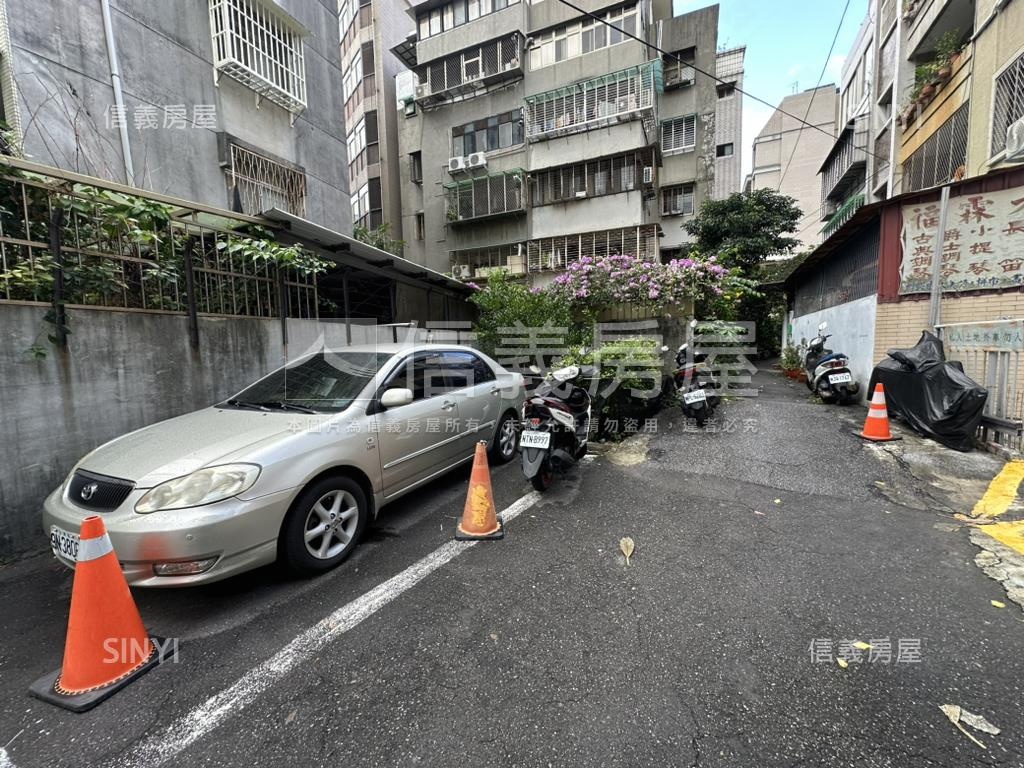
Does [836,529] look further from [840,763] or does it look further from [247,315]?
[247,315]

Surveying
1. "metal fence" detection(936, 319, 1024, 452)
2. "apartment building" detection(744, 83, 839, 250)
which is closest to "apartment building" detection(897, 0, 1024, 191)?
"metal fence" detection(936, 319, 1024, 452)

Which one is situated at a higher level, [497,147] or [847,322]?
[497,147]

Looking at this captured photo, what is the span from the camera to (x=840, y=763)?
4.94 ft

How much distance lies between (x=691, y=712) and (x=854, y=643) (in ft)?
3.15

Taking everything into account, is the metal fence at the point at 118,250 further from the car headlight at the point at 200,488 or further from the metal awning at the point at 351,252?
the car headlight at the point at 200,488

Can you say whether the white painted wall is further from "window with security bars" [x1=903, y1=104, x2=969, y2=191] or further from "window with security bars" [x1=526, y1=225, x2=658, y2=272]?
"window with security bars" [x1=526, y1=225, x2=658, y2=272]

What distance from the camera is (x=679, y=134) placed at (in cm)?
1656

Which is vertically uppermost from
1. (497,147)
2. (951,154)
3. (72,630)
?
(497,147)

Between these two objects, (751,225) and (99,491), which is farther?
(751,225)

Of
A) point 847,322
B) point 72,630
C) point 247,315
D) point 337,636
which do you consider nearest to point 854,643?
point 337,636

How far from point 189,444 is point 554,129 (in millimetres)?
15853

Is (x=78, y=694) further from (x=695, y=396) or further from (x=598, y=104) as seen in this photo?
(x=598, y=104)

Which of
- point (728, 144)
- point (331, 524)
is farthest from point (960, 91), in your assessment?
point (331, 524)

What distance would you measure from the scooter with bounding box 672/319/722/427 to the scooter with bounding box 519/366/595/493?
214 centimetres
